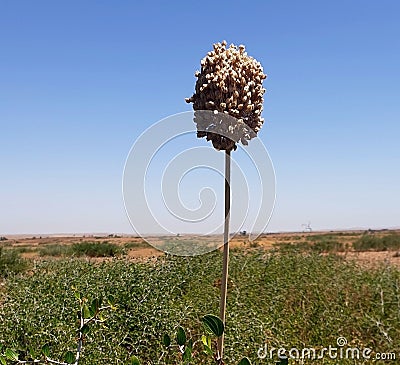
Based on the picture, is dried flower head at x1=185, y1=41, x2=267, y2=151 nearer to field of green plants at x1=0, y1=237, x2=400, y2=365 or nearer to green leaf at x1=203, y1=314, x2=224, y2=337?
green leaf at x1=203, y1=314, x2=224, y2=337

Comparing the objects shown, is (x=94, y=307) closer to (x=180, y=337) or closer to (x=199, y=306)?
(x=180, y=337)

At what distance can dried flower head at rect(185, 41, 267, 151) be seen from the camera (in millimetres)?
1399

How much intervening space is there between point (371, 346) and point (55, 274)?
9.28ft

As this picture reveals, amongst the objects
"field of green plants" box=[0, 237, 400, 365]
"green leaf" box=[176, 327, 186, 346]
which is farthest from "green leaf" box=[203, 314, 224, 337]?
"field of green plants" box=[0, 237, 400, 365]

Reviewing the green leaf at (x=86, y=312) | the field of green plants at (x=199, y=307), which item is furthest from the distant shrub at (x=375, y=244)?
the green leaf at (x=86, y=312)

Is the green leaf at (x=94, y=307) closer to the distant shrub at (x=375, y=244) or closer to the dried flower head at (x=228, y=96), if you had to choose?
the dried flower head at (x=228, y=96)

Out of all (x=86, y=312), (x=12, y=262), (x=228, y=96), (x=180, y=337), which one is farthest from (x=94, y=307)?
(x=12, y=262)

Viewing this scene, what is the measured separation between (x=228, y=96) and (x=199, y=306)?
270cm

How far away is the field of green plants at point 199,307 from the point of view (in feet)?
9.95

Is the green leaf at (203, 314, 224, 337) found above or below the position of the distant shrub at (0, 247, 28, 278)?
above

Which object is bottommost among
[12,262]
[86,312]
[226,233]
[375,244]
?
[12,262]

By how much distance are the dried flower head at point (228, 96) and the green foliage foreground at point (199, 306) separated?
132 cm

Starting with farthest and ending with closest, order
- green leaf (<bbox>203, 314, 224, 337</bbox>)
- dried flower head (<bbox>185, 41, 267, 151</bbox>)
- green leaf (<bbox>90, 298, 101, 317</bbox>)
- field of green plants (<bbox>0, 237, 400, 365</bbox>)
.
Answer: field of green plants (<bbox>0, 237, 400, 365</bbox>) → dried flower head (<bbox>185, 41, 267, 151</bbox>) → green leaf (<bbox>90, 298, 101, 317</bbox>) → green leaf (<bbox>203, 314, 224, 337</bbox>)

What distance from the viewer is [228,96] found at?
140 centimetres
